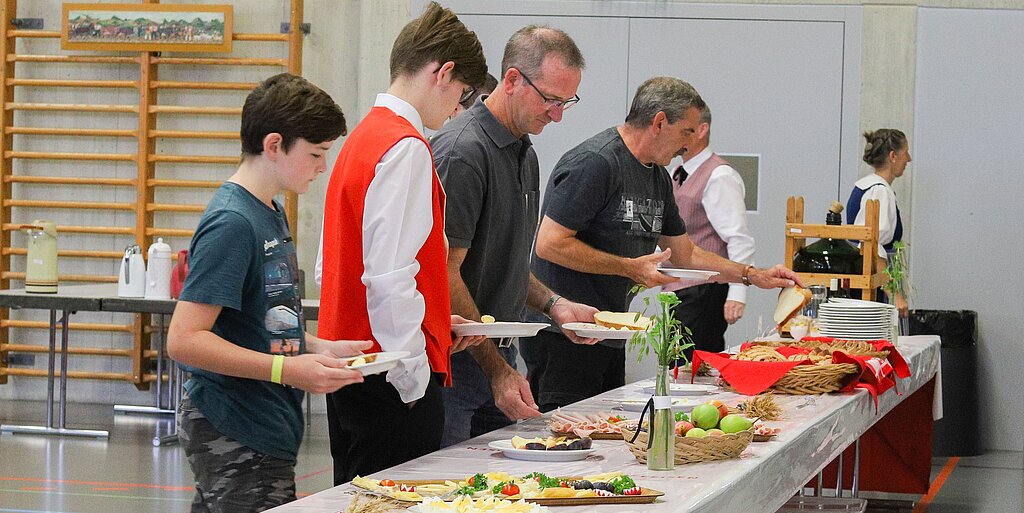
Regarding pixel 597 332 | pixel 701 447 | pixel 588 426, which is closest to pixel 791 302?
pixel 597 332

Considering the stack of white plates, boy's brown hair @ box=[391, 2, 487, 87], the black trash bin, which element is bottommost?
the black trash bin

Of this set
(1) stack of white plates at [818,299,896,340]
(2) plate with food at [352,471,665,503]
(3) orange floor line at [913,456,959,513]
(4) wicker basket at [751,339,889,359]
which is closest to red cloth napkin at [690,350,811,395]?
(4) wicker basket at [751,339,889,359]

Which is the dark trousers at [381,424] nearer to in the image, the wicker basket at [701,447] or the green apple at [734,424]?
the wicker basket at [701,447]

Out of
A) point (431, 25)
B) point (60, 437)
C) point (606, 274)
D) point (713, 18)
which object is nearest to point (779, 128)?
point (713, 18)

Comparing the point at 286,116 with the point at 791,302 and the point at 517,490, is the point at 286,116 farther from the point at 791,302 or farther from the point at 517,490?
the point at 791,302

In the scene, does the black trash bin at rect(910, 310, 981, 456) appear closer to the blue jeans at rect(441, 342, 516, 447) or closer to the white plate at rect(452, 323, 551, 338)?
the blue jeans at rect(441, 342, 516, 447)

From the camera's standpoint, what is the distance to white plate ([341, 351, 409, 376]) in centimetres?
185

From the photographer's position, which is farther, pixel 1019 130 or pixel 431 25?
pixel 1019 130

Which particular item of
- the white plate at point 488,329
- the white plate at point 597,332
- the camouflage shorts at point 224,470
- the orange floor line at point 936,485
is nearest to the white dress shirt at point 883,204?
→ the orange floor line at point 936,485

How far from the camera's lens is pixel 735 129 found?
6.80 m

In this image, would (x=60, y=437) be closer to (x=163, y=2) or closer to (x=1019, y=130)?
(x=163, y=2)

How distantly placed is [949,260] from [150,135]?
15.5 ft

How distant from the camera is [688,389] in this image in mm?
3012

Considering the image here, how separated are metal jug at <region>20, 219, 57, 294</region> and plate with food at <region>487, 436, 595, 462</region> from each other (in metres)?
4.72
